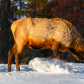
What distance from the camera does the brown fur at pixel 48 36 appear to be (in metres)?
5.43

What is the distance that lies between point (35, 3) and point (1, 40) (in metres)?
5.27

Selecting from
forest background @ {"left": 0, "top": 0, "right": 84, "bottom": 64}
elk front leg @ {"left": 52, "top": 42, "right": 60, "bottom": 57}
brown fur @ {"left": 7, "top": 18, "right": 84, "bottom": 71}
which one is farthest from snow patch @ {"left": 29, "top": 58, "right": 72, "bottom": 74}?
forest background @ {"left": 0, "top": 0, "right": 84, "bottom": 64}

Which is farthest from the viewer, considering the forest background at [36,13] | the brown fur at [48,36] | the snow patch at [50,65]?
the forest background at [36,13]

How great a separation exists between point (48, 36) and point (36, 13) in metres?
11.3

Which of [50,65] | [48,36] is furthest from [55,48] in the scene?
[50,65]

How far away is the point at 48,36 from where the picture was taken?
5.46 m

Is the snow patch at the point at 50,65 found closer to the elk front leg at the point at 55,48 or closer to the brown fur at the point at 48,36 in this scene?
the elk front leg at the point at 55,48

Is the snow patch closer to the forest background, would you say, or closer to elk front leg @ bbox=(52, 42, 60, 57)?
elk front leg @ bbox=(52, 42, 60, 57)

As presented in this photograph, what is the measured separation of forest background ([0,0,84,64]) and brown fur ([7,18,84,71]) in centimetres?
777

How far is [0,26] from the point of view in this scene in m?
18.2

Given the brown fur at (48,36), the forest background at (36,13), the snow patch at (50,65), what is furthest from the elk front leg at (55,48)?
the forest background at (36,13)

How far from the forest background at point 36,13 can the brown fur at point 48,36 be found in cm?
777

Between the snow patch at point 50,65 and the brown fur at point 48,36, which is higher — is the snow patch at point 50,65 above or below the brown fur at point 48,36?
below

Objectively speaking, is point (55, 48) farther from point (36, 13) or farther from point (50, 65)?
point (36, 13)
